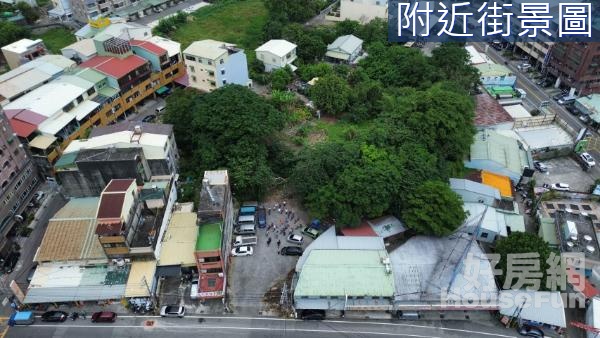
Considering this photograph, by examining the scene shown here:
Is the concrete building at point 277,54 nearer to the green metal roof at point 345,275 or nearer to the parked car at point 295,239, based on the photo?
the parked car at point 295,239

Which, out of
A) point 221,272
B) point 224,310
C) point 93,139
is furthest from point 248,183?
point 93,139

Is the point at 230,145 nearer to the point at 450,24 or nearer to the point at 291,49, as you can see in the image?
the point at 291,49

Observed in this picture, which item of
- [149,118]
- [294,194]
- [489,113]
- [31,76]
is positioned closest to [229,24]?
[149,118]

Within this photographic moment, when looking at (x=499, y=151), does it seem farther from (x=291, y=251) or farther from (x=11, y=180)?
(x=11, y=180)

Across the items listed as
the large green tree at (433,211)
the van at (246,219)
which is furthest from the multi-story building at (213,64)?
the large green tree at (433,211)

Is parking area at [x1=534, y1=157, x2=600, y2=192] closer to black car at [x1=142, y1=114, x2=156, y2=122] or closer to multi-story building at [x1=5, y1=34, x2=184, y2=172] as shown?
black car at [x1=142, y1=114, x2=156, y2=122]

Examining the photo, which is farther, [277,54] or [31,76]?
[277,54]
